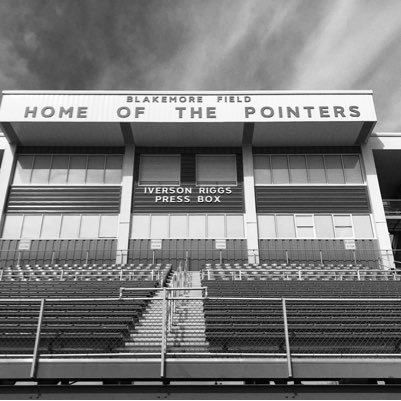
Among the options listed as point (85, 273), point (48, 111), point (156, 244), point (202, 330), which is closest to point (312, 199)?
point (156, 244)

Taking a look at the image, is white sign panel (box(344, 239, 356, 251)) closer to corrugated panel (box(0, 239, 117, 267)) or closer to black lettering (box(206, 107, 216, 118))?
black lettering (box(206, 107, 216, 118))

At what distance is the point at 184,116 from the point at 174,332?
49.3ft

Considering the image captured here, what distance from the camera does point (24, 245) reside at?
20.0 metres

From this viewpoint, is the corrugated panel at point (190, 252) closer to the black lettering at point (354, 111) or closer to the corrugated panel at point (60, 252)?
the corrugated panel at point (60, 252)

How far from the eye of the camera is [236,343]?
716cm

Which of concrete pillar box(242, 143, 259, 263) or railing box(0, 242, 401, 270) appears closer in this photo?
railing box(0, 242, 401, 270)

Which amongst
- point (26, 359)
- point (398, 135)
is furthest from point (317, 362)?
point (398, 135)

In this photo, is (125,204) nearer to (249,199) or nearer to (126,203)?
(126,203)

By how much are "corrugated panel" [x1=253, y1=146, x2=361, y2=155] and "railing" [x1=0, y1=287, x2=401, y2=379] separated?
15052 millimetres

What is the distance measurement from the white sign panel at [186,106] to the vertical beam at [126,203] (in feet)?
5.50

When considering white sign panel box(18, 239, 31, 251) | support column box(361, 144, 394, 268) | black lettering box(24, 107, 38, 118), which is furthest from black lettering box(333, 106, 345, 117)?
white sign panel box(18, 239, 31, 251)

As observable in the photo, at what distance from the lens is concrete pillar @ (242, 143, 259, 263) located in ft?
65.7

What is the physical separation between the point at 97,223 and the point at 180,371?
15577mm

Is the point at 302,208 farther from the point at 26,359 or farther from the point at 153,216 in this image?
the point at 26,359
